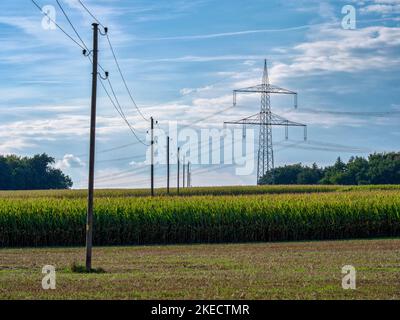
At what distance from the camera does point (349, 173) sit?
150m

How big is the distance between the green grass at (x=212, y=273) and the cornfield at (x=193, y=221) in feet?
17.1

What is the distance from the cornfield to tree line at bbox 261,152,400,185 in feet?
310

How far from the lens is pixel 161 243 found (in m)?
46.7

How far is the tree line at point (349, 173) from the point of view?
14362 cm

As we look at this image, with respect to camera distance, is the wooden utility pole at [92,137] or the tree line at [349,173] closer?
the wooden utility pole at [92,137]

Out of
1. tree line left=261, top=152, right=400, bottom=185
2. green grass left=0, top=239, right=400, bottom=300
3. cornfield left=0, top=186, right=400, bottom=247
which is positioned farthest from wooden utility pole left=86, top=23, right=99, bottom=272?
tree line left=261, top=152, right=400, bottom=185

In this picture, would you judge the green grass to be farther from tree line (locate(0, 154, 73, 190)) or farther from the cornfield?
tree line (locate(0, 154, 73, 190))

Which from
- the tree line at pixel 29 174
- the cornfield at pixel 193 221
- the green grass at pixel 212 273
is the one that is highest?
the tree line at pixel 29 174

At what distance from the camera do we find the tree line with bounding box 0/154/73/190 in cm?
14988

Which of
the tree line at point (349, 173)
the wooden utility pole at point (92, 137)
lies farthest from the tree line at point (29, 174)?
the wooden utility pole at point (92, 137)

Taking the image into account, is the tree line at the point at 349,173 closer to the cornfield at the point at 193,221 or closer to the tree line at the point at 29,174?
the tree line at the point at 29,174

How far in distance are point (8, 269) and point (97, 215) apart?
18.0m

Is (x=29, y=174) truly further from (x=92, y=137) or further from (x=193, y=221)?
(x=92, y=137)
